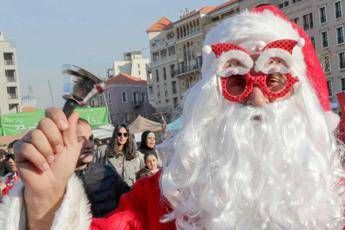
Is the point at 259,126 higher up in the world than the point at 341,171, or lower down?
higher up

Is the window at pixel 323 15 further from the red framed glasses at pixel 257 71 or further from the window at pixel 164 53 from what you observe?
the red framed glasses at pixel 257 71

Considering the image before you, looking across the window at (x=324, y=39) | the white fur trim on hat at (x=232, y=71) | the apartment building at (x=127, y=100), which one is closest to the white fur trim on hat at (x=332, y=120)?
the white fur trim on hat at (x=232, y=71)

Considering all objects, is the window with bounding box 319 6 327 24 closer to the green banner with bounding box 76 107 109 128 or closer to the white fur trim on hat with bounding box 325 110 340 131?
the green banner with bounding box 76 107 109 128

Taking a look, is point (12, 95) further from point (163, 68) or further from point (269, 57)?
point (269, 57)

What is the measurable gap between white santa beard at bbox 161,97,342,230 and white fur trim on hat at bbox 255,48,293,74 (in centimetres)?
14

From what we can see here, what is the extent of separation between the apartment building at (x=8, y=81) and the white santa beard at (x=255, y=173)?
57.8 m

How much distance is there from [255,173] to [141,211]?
0.44 m

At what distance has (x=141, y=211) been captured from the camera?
215 centimetres

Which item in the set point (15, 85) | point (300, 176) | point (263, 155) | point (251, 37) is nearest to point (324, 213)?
point (300, 176)

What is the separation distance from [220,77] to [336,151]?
1.69 feet

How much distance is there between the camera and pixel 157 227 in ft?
6.86

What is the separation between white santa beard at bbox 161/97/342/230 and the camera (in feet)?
6.66

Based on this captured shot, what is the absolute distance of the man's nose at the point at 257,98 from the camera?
215 centimetres

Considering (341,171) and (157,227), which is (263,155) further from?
(157,227)
